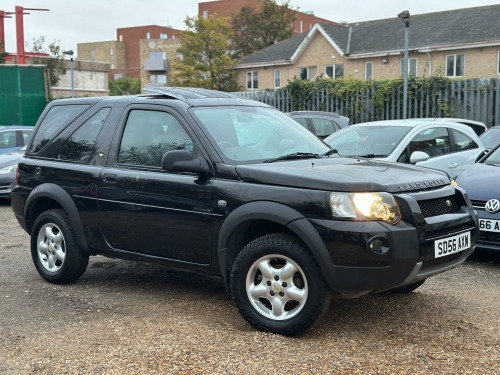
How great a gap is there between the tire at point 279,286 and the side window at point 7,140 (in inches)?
436

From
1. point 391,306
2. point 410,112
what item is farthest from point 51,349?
point 410,112

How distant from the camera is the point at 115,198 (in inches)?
216

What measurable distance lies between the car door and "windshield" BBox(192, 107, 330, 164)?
23 cm

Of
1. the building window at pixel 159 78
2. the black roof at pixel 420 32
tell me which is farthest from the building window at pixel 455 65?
the building window at pixel 159 78

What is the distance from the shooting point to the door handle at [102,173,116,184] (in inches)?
217

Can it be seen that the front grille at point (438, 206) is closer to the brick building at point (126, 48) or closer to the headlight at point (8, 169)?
the headlight at point (8, 169)

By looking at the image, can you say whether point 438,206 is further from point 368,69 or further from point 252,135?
point 368,69

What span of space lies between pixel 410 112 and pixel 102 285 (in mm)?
15518

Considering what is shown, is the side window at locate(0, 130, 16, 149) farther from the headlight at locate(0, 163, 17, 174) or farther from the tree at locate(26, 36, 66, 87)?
the tree at locate(26, 36, 66, 87)

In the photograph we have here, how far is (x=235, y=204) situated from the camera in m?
4.72

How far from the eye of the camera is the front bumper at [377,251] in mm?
4184

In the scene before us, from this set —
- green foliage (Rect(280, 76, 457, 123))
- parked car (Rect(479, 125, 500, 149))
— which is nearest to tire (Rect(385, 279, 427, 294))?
parked car (Rect(479, 125, 500, 149))

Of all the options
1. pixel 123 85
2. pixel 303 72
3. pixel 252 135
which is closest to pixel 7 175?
pixel 252 135

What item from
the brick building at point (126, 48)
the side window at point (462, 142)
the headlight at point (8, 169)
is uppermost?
the brick building at point (126, 48)
